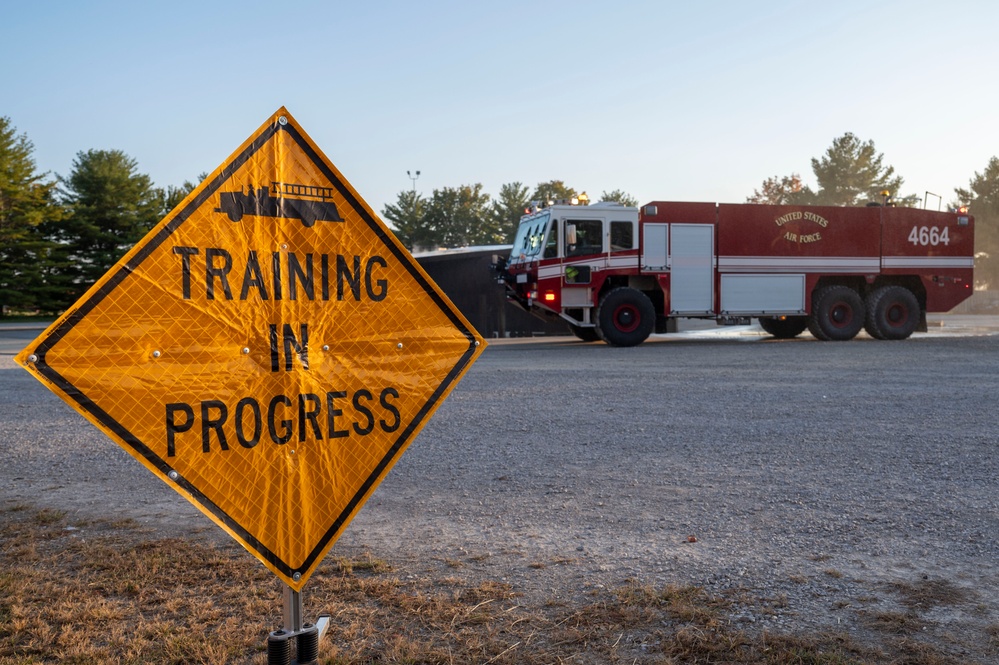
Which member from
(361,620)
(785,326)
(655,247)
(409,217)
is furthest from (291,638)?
(409,217)

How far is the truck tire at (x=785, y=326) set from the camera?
21547mm

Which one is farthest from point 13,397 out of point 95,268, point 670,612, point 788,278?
point 95,268

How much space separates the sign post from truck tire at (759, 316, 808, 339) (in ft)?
63.6

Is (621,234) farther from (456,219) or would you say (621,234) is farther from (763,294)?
(456,219)

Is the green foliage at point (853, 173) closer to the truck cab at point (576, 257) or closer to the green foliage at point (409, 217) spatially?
the green foliage at point (409, 217)

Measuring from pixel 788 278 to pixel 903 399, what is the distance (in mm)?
10404

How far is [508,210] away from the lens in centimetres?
7669

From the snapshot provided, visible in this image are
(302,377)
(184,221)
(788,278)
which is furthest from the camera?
(788,278)

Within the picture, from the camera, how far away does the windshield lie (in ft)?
61.5

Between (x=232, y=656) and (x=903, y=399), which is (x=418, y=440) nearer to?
(x=232, y=656)

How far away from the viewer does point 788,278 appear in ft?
65.8

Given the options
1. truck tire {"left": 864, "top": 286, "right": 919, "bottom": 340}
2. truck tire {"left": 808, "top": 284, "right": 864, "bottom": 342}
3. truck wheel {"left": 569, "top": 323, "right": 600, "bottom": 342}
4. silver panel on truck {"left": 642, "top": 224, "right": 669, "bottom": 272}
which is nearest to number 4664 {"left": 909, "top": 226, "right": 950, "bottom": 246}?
truck tire {"left": 864, "top": 286, "right": 919, "bottom": 340}

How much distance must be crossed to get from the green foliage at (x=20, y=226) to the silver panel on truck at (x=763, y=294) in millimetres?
38443

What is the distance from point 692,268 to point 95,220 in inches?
1629
